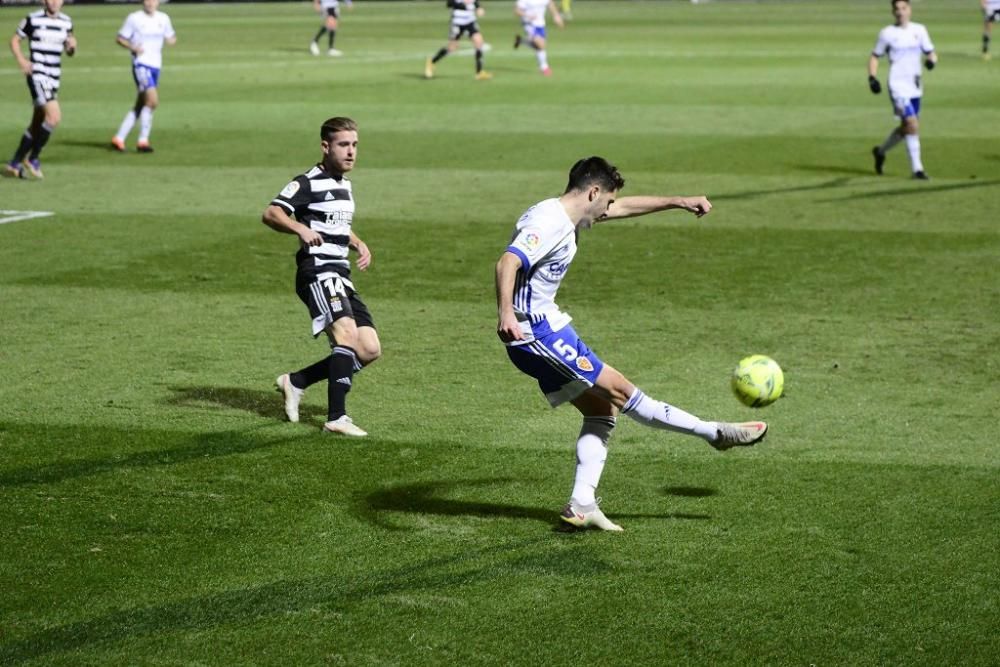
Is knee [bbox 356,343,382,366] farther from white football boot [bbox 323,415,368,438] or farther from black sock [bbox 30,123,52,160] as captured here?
black sock [bbox 30,123,52,160]

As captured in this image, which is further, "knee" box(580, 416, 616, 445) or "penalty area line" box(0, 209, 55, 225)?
"penalty area line" box(0, 209, 55, 225)

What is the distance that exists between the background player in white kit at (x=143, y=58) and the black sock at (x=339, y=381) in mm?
14473

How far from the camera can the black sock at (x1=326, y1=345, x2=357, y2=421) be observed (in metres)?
9.46

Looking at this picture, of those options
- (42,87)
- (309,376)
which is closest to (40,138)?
(42,87)

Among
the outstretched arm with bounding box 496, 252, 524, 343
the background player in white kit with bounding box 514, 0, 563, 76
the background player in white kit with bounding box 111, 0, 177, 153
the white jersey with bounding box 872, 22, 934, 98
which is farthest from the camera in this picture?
the background player in white kit with bounding box 514, 0, 563, 76

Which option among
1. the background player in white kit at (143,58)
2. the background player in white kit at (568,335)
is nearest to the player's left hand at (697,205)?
the background player in white kit at (568,335)

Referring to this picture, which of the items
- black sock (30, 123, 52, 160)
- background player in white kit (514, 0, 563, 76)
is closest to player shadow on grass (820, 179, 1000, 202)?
→ black sock (30, 123, 52, 160)

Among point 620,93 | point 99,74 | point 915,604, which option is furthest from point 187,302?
point 99,74

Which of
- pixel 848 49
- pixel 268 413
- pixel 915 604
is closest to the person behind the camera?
pixel 915 604

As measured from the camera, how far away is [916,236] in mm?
16344

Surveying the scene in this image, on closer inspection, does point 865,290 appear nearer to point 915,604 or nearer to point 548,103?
point 915,604

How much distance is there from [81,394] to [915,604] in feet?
19.0

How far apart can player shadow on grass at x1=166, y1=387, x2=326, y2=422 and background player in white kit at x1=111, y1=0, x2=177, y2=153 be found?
1345cm

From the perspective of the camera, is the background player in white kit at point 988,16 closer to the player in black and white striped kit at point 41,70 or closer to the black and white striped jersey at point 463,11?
the black and white striped jersey at point 463,11
